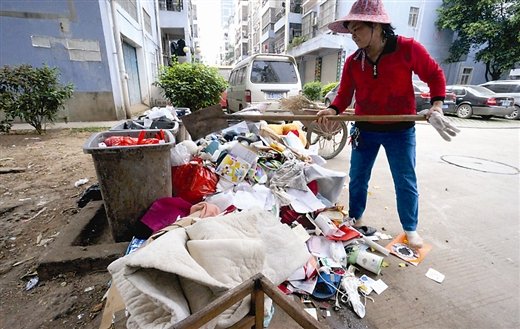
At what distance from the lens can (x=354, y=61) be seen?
216 cm

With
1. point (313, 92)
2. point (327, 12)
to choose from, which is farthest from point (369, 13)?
point (327, 12)

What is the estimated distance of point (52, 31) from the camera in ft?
22.6

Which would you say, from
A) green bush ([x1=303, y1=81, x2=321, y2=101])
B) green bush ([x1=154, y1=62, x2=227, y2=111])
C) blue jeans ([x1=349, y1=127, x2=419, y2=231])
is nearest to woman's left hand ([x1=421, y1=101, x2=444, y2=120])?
blue jeans ([x1=349, y1=127, x2=419, y2=231])

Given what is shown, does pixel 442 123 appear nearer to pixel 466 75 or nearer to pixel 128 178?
pixel 128 178

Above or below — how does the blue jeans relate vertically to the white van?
below

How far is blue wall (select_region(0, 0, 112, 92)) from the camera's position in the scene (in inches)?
261

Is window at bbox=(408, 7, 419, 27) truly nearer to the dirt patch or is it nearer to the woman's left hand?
the woman's left hand

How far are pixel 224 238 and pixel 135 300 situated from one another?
427 mm

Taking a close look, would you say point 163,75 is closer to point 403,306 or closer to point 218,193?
point 218,193

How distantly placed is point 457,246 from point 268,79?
5.85m

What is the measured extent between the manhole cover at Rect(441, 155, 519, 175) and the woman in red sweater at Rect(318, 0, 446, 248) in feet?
10.6

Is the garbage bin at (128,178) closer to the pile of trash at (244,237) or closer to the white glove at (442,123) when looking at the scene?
the pile of trash at (244,237)

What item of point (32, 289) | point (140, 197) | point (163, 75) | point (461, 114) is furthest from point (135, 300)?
point (461, 114)

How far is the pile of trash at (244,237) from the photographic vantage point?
100cm
